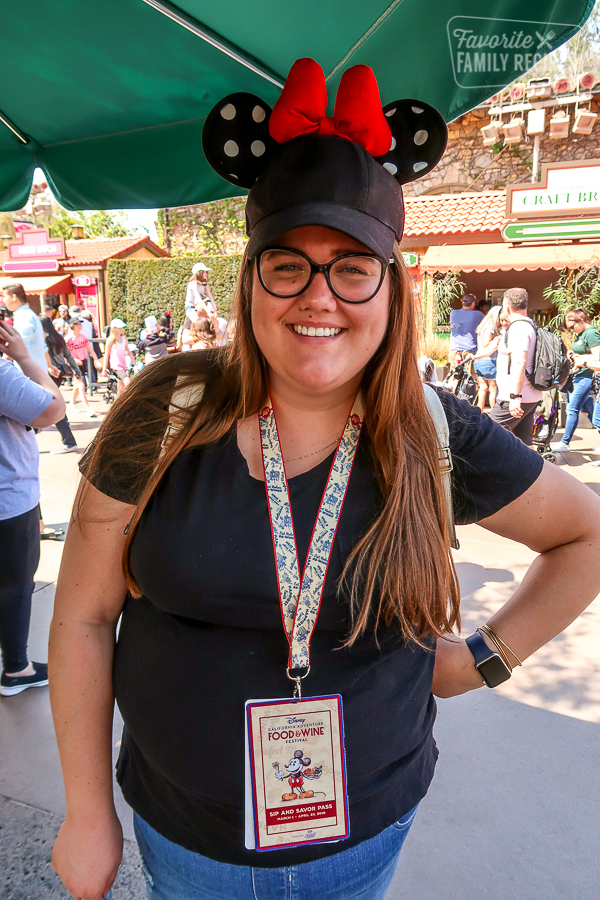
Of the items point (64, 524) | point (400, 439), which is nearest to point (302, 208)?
point (400, 439)

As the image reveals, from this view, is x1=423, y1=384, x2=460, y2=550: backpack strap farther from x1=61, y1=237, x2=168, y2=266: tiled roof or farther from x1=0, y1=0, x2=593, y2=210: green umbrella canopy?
x1=61, y1=237, x2=168, y2=266: tiled roof

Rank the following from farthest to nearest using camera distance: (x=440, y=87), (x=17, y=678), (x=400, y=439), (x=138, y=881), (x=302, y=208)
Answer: (x=17, y=678), (x=138, y=881), (x=440, y=87), (x=400, y=439), (x=302, y=208)

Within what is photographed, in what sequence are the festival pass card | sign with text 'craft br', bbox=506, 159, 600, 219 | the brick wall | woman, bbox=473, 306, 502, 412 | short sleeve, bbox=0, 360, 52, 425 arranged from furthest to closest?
the brick wall
sign with text 'craft br', bbox=506, 159, 600, 219
woman, bbox=473, 306, 502, 412
short sleeve, bbox=0, 360, 52, 425
the festival pass card

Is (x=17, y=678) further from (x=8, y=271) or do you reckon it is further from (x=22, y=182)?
(x=8, y=271)

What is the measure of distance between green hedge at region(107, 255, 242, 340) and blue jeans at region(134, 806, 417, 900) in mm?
18520

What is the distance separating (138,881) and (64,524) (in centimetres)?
348

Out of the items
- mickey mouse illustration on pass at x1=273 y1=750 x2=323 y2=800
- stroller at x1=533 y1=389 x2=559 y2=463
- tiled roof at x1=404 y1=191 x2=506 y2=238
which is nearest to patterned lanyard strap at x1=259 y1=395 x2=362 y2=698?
mickey mouse illustration on pass at x1=273 y1=750 x2=323 y2=800

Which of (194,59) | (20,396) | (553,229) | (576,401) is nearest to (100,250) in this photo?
(553,229)

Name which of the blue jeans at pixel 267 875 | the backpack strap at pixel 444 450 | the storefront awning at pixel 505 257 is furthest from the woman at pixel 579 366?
the blue jeans at pixel 267 875

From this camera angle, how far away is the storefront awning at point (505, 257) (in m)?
12.2

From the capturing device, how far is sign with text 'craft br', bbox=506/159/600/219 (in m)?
10.8

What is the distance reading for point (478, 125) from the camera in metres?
17.9

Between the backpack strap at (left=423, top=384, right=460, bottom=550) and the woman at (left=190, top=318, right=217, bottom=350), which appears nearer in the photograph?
the backpack strap at (left=423, top=384, right=460, bottom=550)

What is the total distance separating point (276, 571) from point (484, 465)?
0.48m
